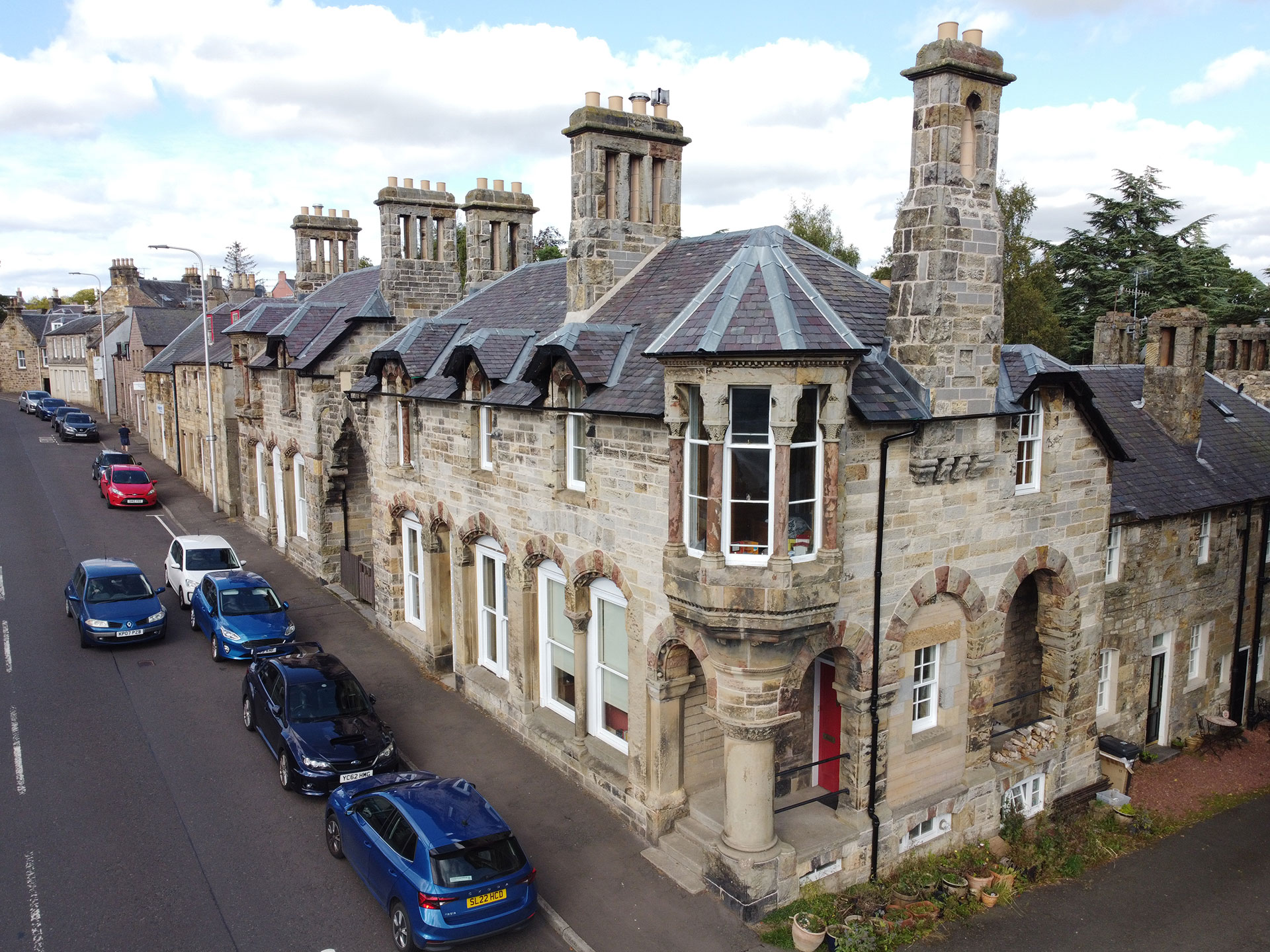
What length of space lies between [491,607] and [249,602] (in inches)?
253

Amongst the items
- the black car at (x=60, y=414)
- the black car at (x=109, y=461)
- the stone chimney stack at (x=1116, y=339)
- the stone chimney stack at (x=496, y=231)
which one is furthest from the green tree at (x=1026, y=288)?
the black car at (x=60, y=414)

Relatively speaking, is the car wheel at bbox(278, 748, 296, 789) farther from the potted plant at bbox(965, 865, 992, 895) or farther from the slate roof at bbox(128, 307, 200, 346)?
the slate roof at bbox(128, 307, 200, 346)

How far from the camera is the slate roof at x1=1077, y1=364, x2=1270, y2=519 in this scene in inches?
762

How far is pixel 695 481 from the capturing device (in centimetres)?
1211

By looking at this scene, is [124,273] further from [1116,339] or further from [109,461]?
[1116,339]

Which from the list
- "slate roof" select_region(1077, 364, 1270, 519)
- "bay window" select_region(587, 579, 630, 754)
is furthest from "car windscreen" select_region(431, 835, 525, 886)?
"slate roof" select_region(1077, 364, 1270, 519)

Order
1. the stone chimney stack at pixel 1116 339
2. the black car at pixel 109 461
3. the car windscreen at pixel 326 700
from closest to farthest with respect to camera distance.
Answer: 1. the car windscreen at pixel 326 700
2. the stone chimney stack at pixel 1116 339
3. the black car at pixel 109 461

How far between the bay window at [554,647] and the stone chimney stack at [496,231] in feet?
38.0

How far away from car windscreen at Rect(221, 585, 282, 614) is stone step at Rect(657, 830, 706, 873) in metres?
12.3

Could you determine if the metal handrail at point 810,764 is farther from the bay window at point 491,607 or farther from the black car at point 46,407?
the black car at point 46,407

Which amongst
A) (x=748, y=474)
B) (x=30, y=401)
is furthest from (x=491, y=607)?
(x=30, y=401)

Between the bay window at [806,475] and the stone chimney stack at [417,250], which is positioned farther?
the stone chimney stack at [417,250]

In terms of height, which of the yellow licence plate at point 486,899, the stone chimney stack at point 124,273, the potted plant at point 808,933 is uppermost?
the stone chimney stack at point 124,273

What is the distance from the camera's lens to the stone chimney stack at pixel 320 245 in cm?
3472
